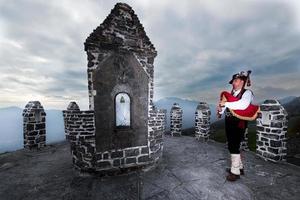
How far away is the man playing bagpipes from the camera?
4.94 metres

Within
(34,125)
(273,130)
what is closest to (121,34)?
(273,130)

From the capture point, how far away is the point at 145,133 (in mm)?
Answer: 6516

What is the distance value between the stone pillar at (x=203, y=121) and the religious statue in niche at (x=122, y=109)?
6164mm

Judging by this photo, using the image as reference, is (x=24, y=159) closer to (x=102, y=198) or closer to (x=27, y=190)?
(x=27, y=190)

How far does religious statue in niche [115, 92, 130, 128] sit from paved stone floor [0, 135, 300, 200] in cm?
161

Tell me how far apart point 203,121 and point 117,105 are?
663 cm

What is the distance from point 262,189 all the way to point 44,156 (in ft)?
26.2

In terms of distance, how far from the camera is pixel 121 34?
6.19m

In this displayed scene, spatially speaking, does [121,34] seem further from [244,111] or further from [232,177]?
[232,177]

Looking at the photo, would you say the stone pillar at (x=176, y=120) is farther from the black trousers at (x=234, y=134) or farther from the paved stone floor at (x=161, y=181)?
the black trousers at (x=234, y=134)

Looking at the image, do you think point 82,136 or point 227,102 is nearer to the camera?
point 227,102

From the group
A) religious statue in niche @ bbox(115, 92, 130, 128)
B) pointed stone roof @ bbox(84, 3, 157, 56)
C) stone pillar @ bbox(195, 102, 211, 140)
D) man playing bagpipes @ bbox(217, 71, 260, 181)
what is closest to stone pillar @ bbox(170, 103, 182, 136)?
stone pillar @ bbox(195, 102, 211, 140)

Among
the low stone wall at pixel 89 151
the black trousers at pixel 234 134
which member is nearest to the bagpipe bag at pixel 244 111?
the black trousers at pixel 234 134

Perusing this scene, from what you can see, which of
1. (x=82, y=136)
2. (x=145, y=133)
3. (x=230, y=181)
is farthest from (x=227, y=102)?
(x=82, y=136)
